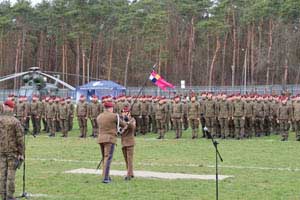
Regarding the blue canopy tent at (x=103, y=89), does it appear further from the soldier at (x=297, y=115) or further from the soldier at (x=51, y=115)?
the soldier at (x=297, y=115)

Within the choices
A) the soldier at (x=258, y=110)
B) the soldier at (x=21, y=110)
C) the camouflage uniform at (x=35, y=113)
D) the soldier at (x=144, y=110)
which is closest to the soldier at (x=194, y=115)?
the soldier at (x=258, y=110)

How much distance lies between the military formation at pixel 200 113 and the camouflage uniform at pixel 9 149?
39.4 feet

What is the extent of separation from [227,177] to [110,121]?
3.00 m

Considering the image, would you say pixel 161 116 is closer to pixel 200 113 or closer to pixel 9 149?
pixel 200 113

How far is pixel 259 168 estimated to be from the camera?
1545cm

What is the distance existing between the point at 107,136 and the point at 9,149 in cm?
293

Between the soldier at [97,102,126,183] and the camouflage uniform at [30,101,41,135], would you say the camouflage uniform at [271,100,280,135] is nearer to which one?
the camouflage uniform at [30,101,41,135]

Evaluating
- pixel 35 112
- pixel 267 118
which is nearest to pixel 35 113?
pixel 35 112

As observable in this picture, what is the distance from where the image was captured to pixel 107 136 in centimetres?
1342

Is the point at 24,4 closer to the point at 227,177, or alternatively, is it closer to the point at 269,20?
the point at 269,20

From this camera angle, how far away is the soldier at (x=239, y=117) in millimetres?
24266

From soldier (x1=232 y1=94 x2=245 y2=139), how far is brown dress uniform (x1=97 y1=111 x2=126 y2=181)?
11.4 metres

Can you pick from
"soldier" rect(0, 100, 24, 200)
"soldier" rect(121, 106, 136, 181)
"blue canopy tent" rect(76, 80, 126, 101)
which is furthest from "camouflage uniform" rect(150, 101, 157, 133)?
"blue canopy tent" rect(76, 80, 126, 101)

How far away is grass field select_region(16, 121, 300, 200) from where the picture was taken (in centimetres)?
1205
